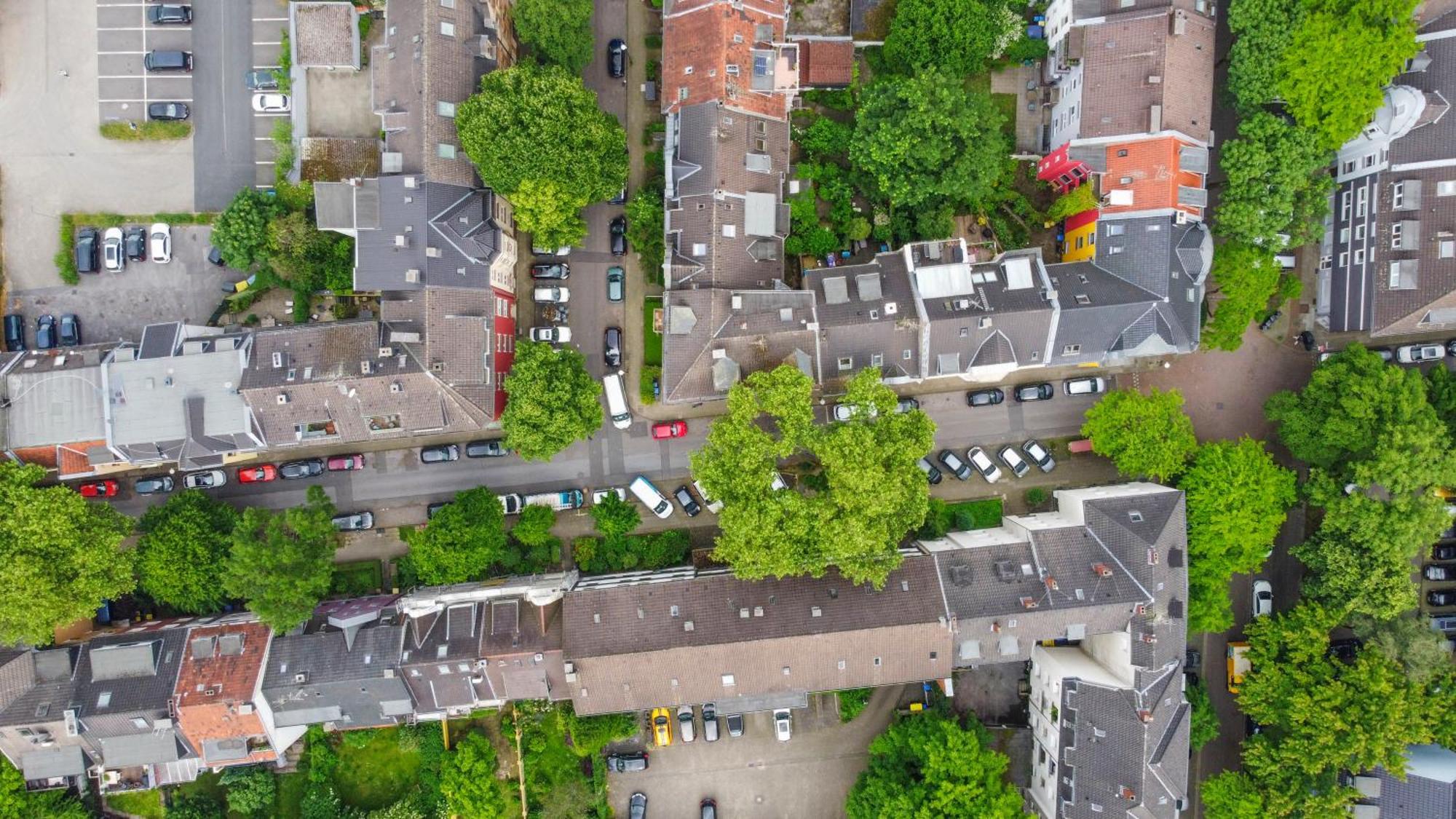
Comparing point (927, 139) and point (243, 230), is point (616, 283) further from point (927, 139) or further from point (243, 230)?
point (243, 230)

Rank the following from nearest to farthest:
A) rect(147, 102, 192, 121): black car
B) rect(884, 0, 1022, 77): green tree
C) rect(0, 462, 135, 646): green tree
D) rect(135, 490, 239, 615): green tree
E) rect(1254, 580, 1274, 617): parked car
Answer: rect(0, 462, 135, 646): green tree < rect(135, 490, 239, 615): green tree < rect(884, 0, 1022, 77): green tree < rect(147, 102, 192, 121): black car < rect(1254, 580, 1274, 617): parked car

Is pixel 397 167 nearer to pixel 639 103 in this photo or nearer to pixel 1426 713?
pixel 639 103

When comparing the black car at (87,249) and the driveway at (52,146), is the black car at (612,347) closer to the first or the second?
the driveway at (52,146)

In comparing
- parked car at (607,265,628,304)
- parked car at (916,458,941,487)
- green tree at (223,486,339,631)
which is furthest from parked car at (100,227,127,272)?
parked car at (916,458,941,487)

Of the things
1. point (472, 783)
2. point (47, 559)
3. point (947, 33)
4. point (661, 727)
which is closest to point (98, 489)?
point (47, 559)

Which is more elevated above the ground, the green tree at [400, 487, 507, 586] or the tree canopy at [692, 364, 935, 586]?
the tree canopy at [692, 364, 935, 586]

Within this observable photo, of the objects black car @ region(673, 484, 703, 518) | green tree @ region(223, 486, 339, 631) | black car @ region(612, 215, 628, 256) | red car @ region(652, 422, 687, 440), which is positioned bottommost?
green tree @ region(223, 486, 339, 631)

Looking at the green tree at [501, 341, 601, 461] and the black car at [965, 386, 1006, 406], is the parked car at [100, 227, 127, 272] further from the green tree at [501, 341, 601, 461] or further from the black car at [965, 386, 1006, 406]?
the black car at [965, 386, 1006, 406]
